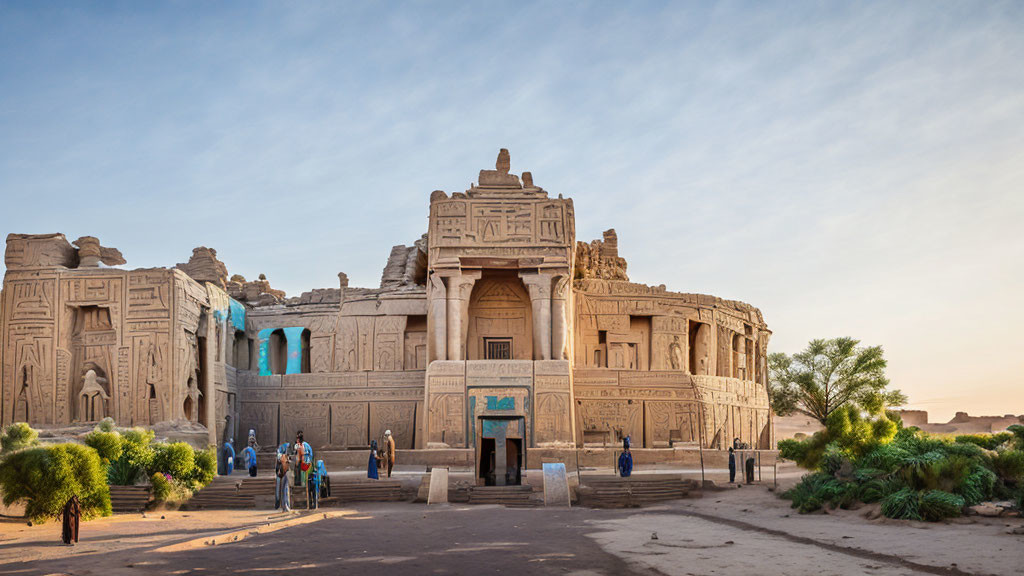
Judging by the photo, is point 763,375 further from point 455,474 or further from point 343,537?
point 343,537

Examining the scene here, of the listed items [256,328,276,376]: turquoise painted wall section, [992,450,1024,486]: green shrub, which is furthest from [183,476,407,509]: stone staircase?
[256,328,276,376]: turquoise painted wall section

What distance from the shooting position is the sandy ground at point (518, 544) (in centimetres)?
1195

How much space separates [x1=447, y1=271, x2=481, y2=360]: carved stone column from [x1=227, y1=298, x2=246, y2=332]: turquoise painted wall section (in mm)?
8551

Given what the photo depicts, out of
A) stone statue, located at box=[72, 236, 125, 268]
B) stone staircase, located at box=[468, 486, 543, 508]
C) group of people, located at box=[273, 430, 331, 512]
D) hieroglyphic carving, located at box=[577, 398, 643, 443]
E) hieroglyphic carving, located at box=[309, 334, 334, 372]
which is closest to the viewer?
group of people, located at box=[273, 430, 331, 512]

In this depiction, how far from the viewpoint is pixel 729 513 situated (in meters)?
19.7

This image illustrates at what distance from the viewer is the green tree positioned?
46.1m

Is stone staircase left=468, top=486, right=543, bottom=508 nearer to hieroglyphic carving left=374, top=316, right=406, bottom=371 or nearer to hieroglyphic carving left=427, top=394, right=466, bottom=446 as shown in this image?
hieroglyphic carving left=427, top=394, right=466, bottom=446

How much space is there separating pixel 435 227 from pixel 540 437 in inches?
321

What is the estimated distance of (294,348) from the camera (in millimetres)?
37312

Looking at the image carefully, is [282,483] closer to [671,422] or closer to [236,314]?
[236,314]

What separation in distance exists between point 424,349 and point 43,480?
2012cm

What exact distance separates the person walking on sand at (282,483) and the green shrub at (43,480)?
375cm

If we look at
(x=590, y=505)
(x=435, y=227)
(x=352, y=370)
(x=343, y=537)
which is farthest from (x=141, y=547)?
(x=352, y=370)

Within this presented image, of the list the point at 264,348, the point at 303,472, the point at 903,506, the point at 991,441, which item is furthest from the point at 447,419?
the point at 903,506
